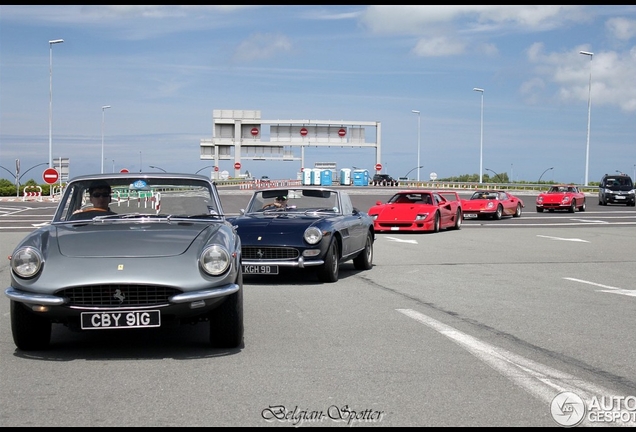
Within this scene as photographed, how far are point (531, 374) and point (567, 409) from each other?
95cm

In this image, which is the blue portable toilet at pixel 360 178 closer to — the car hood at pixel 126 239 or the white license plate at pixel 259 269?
the white license plate at pixel 259 269

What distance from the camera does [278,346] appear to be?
6988 millimetres

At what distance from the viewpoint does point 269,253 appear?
11.5 metres

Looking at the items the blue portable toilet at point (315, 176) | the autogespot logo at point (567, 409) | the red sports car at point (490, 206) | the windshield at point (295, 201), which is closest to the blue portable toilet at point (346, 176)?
the blue portable toilet at point (315, 176)

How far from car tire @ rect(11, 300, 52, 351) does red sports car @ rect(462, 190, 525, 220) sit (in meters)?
27.1

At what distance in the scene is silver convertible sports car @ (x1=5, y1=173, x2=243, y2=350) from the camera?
20.7 feet

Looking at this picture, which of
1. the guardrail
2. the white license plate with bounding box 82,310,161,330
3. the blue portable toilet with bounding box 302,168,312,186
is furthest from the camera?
the blue portable toilet with bounding box 302,168,312,186

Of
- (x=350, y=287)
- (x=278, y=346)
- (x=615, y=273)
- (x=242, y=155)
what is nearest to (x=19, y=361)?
(x=278, y=346)

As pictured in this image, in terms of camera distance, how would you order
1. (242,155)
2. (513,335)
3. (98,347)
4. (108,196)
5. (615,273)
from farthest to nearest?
(242,155)
(615,273)
(108,196)
(513,335)
(98,347)

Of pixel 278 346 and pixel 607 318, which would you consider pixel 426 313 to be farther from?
pixel 278 346

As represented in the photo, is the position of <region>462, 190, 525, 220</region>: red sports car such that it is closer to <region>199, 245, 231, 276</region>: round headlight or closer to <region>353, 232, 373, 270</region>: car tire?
<region>353, 232, 373, 270</region>: car tire

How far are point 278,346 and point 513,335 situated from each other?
2228mm

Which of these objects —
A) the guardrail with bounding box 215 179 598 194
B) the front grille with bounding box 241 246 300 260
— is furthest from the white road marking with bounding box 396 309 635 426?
the guardrail with bounding box 215 179 598 194

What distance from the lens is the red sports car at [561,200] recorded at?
3928 cm
